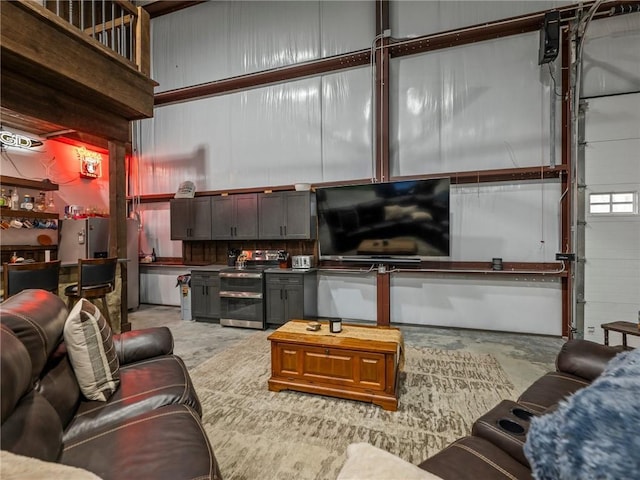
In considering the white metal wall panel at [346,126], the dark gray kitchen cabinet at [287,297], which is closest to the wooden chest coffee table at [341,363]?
the dark gray kitchen cabinet at [287,297]

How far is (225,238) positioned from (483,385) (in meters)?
4.29

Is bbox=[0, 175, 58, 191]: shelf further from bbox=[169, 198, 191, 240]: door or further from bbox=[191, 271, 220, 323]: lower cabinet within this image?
bbox=[191, 271, 220, 323]: lower cabinet

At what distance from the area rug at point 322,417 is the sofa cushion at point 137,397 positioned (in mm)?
520

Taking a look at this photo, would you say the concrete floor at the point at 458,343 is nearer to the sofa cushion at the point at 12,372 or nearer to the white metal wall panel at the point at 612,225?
the white metal wall panel at the point at 612,225

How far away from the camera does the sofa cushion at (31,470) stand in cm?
64

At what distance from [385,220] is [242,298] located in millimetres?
2532

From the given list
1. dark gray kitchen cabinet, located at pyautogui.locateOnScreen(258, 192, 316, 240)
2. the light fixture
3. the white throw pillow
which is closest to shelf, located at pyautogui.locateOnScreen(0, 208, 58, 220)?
dark gray kitchen cabinet, located at pyautogui.locateOnScreen(258, 192, 316, 240)

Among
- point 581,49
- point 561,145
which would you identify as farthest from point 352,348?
point 581,49

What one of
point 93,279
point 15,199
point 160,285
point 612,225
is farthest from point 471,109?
point 15,199

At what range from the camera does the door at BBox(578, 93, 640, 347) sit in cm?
383

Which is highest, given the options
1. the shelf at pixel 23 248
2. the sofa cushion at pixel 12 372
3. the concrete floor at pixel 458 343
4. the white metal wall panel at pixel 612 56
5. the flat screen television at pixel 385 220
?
the white metal wall panel at pixel 612 56

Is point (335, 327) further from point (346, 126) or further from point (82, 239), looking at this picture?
point (82, 239)

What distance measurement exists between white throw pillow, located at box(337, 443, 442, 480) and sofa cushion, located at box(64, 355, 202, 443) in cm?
119

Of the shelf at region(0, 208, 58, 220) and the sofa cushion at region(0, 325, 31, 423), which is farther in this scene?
the shelf at region(0, 208, 58, 220)
